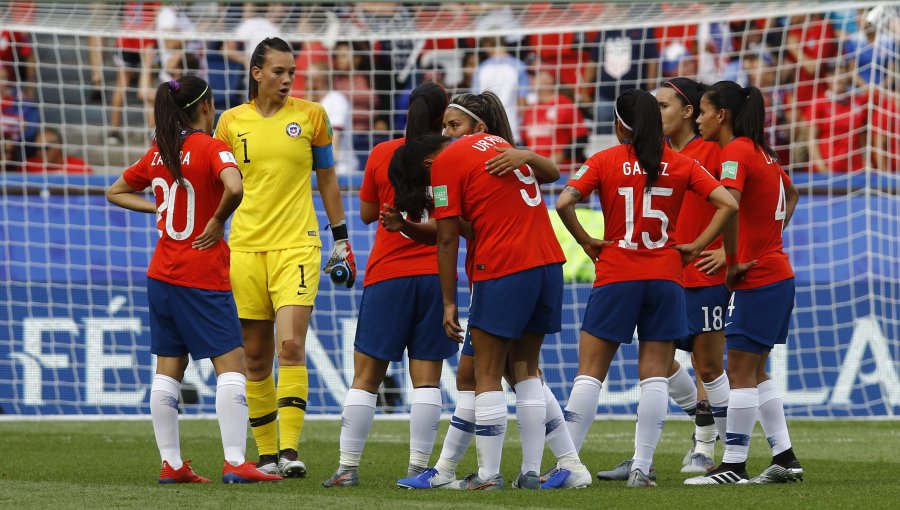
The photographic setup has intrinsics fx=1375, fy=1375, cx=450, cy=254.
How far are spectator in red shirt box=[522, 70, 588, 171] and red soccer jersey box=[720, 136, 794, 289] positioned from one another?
22.7 ft

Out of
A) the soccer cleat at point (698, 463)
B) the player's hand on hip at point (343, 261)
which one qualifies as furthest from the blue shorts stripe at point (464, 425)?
the soccer cleat at point (698, 463)

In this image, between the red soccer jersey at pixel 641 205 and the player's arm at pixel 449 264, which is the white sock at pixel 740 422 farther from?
the player's arm at pixel 449 264

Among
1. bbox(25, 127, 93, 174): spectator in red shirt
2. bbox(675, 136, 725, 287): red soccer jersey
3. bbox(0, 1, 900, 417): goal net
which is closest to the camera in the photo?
bbox(675, 136, 725, 287): red soccer jersey

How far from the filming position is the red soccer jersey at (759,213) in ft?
22.6

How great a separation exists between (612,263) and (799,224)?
22.1ft

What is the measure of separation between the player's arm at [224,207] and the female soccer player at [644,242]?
1543 mm

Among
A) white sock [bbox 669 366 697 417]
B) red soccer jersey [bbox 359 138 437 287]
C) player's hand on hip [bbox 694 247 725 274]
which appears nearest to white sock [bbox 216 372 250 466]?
red soccer jersey [bbox 359 138 437 287]

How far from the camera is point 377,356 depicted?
6688mm

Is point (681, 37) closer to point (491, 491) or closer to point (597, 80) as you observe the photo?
point (597, 80)

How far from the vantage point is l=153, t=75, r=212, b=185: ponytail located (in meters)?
6.74

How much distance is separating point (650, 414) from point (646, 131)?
133 centimetres

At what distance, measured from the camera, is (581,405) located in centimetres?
668

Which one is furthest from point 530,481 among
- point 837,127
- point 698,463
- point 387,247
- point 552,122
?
point 837,127

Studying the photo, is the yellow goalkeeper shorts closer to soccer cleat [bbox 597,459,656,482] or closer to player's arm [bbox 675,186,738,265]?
soccer cleat [bbox 597,459,656,482]
